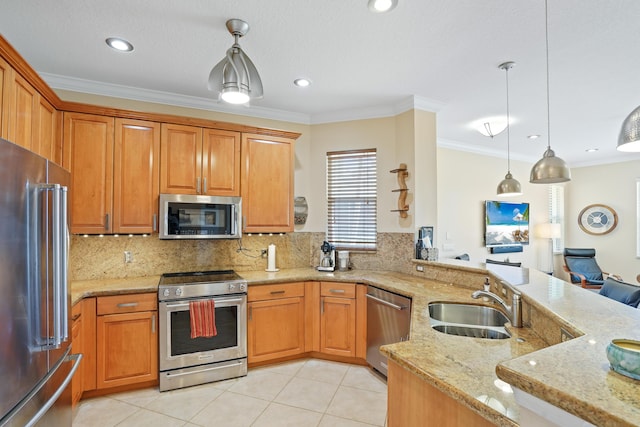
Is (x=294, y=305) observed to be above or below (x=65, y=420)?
above

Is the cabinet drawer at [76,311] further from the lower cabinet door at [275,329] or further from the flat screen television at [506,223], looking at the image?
the flat screen television at [506,223]

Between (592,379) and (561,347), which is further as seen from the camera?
(561,347)

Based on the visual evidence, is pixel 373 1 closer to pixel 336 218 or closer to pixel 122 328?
pixel 336 218

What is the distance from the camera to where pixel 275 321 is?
3.22m

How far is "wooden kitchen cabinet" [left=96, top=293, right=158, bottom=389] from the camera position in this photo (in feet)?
8.61

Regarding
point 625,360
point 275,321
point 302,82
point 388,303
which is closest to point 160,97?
point 302,82

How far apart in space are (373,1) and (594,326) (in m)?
1.97

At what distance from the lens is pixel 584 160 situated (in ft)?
22.1

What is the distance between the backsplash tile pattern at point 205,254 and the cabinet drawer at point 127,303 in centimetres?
58

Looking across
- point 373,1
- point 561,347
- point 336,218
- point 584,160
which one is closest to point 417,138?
point 336,218

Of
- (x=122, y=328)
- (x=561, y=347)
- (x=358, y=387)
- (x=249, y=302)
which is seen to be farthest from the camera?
(x=249, y=302)

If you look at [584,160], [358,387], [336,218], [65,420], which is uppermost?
[584,160]

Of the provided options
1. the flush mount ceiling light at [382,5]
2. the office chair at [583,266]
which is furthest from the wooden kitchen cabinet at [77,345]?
the office chair at [583,266]

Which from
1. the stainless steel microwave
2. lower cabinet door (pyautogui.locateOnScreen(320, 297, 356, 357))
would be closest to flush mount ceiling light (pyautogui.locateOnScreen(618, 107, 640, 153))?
lower cabinet door (pyautogui.locateOnScreen(320, 297, 356, 357))
